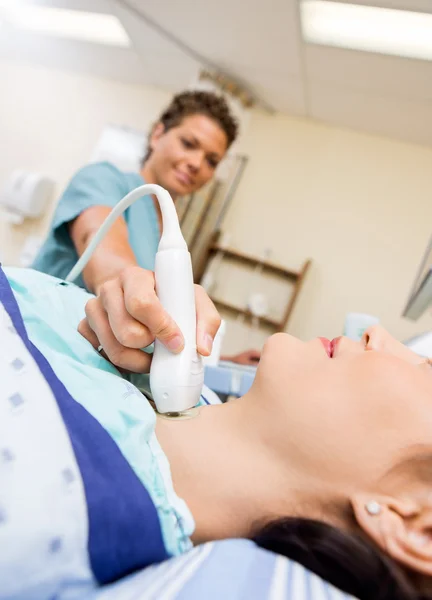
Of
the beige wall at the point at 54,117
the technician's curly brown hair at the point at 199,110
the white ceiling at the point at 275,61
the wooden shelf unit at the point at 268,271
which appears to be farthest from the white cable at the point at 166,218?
the beige wall at the point at 54,117

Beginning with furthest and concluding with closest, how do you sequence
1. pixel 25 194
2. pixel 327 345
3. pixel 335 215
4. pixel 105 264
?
pixel 25 194 < pixel 335 215 < pixel 105 264 < pixel 327 345

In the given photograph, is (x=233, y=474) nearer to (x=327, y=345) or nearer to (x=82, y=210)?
(x=327, y=345)

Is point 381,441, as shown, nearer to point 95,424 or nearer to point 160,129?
point 95,424

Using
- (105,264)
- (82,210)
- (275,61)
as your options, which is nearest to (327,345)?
(105,264)

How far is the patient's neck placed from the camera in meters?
0.48

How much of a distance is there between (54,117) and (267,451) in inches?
140

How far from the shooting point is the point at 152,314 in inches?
19.2

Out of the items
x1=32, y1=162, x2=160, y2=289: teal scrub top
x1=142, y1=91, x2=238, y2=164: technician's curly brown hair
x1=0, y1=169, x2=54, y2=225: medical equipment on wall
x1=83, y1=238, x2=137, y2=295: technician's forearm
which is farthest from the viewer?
x1=0, y1=169, x2=54, y2=225: medical equipment on wall

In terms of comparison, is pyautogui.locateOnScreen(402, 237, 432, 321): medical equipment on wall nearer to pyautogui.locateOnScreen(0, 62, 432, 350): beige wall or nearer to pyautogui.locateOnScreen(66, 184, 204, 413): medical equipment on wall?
pyautogui.locateOnScreen(66, 184, 204, 413): medical equipment on wall

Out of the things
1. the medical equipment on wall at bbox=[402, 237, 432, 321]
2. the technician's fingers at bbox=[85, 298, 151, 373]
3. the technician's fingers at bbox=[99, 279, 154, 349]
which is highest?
the medical equipment on wall at bbox=[402, 237, 432, 321]

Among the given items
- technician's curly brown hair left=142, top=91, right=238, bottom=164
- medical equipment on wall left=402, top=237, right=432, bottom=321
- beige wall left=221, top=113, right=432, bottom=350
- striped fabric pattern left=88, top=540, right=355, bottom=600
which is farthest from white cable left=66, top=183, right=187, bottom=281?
beige wall left=221, top=113, right=432, bottom=350

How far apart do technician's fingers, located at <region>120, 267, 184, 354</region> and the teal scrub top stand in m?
0.58

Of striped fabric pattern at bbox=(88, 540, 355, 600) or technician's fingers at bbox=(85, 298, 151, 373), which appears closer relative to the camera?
striped fabric pattern at bbox=(88, 540, 355, 600)

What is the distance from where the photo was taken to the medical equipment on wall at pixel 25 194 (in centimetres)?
311
